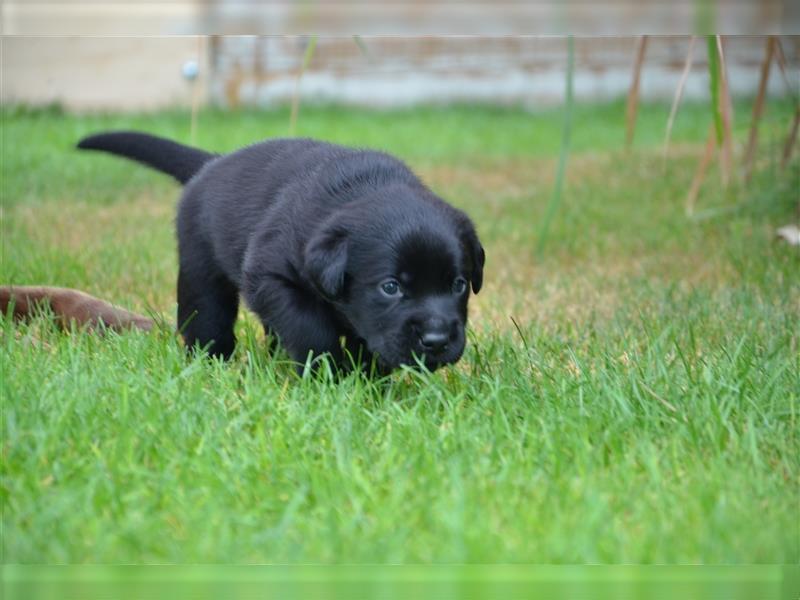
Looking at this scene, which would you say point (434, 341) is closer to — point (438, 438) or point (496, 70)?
point (438, 438)

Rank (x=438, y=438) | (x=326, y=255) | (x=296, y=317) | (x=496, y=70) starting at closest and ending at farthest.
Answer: (x=438, y=438) → (x=326, y=255) → (x=296, y=317) → (x=496, y=70)

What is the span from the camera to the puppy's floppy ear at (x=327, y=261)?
290cm

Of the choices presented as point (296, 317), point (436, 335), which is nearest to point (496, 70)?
point (296, 317)

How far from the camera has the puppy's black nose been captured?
2.81 m

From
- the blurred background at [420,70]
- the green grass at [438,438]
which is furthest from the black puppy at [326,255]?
the blurred background at [420,70]

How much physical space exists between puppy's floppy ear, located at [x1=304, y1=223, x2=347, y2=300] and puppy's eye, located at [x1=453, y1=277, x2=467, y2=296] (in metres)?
0.28

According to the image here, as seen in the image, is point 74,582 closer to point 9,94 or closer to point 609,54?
point 9,94

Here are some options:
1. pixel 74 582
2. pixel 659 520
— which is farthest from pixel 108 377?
pixel 659 520

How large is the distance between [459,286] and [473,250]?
182mm

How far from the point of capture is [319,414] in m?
2.64

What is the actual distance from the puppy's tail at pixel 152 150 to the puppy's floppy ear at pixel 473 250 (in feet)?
3.87

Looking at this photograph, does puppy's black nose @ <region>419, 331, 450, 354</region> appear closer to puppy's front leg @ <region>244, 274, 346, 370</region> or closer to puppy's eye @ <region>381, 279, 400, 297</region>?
puppy's eye @ <region>381, 279, 400, 297</region>

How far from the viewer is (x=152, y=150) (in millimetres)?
3889

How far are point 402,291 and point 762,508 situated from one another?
3.45 ft
